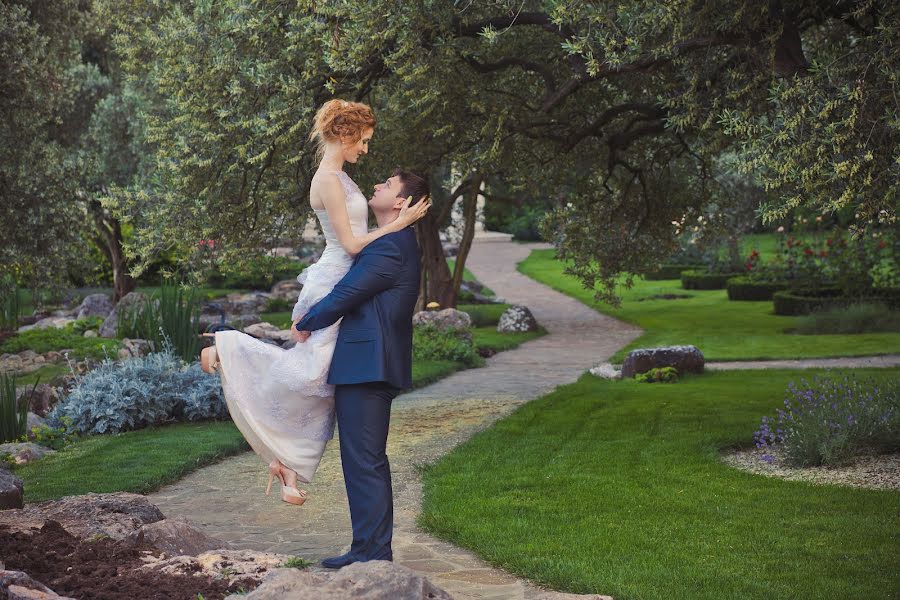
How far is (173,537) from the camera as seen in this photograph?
5.95 m

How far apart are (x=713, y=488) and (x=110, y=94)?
20696mm

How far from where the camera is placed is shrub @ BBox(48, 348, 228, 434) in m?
11.6

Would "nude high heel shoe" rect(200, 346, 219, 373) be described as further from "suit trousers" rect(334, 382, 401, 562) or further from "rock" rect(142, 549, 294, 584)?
"rock" rect(142, 549, 294, 584)

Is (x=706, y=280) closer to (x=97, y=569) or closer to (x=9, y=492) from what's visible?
(x=9, y=492)

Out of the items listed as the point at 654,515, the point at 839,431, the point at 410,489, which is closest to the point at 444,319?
the point at 839,431

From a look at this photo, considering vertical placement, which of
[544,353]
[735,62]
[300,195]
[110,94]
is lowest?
[544,353]

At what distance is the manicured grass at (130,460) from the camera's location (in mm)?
8734

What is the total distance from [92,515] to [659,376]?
9645 millimetres

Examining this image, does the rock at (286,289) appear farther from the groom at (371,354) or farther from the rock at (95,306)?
the groom at (371,354)

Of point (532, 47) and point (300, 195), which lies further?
point (532, 47)

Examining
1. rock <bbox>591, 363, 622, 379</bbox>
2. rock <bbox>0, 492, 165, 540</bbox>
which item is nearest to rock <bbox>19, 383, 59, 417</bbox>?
rock <bbox>0, 492, 165, 540</bbox>

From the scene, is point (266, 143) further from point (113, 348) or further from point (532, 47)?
point (113, 348)

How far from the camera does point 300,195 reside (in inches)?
472

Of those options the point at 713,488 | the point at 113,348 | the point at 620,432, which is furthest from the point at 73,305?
the point at 713,488
